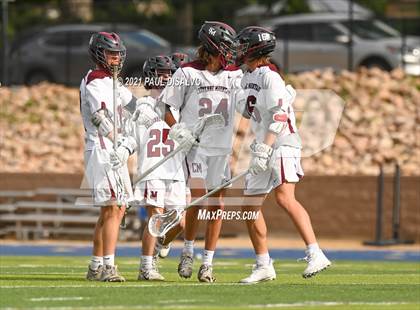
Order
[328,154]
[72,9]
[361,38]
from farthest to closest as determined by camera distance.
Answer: [72,9], [361,38], [328,154]

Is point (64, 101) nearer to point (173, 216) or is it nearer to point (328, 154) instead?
point (328, 154)

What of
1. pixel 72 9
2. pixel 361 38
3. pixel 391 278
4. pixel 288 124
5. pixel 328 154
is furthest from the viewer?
pixel 72 9

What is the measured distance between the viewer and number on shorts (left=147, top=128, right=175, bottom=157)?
13.0 metres

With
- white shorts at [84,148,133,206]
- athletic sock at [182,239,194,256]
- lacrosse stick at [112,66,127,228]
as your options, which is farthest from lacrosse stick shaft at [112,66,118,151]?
athletic sock at [182,239,194,256]

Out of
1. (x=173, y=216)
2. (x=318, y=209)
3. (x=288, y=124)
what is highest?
(x=288, y=124)

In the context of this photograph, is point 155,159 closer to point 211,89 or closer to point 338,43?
point 211,89

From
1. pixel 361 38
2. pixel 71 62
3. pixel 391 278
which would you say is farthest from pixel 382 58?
pixel 391 278

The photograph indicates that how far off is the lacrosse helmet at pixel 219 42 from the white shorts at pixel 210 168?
0.81 m

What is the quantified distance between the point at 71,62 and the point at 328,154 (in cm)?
627

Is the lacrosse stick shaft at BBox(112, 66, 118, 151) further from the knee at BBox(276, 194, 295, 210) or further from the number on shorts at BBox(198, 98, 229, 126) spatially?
the knee at BBox(276, 194, 295, 210)

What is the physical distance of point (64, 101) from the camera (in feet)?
95.0

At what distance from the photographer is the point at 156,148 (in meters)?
13.1

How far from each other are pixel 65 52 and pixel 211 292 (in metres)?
19.1

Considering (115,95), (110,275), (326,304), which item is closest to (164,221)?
(110,275)
